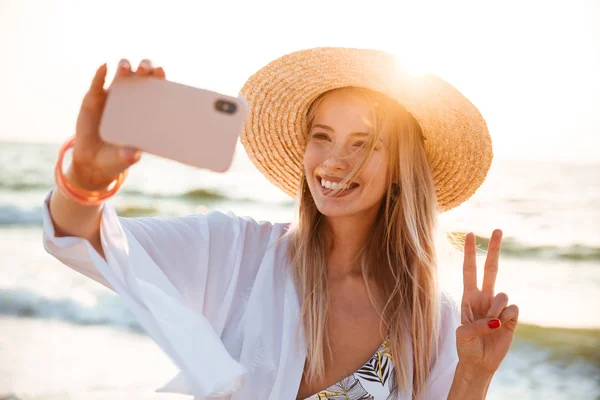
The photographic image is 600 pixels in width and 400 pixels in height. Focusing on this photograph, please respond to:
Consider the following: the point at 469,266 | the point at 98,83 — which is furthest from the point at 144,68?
the point at 469,266

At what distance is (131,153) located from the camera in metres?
1.55

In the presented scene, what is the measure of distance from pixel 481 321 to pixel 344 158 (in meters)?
0.72

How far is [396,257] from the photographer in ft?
9.42

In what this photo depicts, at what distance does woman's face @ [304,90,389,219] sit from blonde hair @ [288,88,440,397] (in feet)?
0.13

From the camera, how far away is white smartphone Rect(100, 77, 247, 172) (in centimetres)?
150

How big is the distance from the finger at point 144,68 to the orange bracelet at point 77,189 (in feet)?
0.77

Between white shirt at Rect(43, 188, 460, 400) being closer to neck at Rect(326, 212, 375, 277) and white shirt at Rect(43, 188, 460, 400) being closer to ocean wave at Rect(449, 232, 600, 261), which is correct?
neck at Rect(326, 212, 375, 277)

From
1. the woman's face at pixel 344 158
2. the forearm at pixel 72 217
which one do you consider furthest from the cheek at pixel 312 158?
the forearm at pixel 72 217

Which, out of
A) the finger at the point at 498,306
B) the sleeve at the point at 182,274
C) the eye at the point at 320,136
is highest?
the eye at the point at 320,136

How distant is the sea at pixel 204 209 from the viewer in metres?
5.74

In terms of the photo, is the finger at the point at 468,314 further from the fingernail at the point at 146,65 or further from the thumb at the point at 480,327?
the fingernail at the point at 146,65

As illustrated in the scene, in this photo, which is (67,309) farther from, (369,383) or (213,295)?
(369,383)

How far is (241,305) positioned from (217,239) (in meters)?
0.24

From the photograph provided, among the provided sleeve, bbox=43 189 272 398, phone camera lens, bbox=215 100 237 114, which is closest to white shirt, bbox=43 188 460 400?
sleeve, bbox=43 189 272 398
